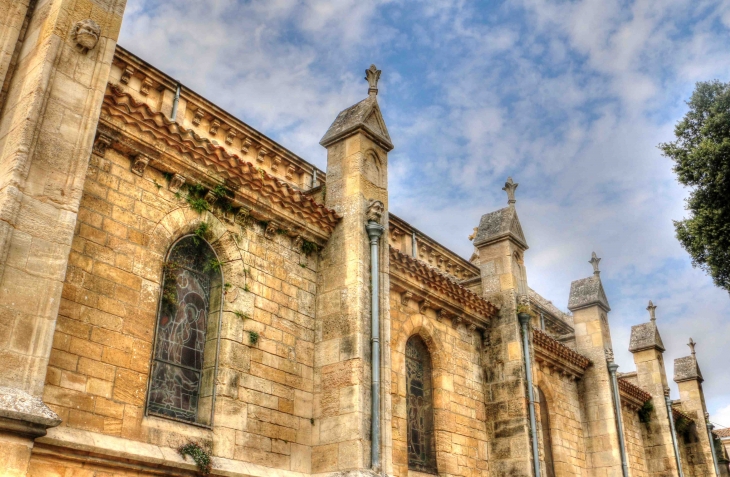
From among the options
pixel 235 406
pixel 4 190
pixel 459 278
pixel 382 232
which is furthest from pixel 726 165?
pixel 4 190

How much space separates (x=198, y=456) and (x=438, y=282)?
21.2 feet

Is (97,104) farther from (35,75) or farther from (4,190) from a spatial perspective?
(4,190)

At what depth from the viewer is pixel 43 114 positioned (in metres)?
7.30

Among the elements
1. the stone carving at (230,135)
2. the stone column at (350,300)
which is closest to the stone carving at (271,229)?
the stone column at (350,300)

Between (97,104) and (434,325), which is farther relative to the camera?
(434,325)

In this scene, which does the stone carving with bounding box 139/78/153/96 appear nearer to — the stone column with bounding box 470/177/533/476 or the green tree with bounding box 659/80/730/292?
the stone column with bounding box 470/177/533/476

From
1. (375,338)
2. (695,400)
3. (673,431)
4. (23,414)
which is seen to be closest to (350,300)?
(375,338)

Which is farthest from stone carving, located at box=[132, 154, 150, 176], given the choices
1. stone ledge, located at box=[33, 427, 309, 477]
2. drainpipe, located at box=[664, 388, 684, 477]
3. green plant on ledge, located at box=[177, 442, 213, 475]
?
drainpipe, located at box=[664, 388, 684, 477]

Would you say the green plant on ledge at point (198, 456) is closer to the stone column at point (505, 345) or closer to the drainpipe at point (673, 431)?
the stone column at point (505, 345)

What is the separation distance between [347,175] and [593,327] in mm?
10070

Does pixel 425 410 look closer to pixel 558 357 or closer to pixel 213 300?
pixel 213 300

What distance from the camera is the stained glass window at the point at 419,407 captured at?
1242 centimetres

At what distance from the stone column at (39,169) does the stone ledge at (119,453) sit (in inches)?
30.9

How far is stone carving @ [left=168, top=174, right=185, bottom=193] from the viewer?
9359 mm
